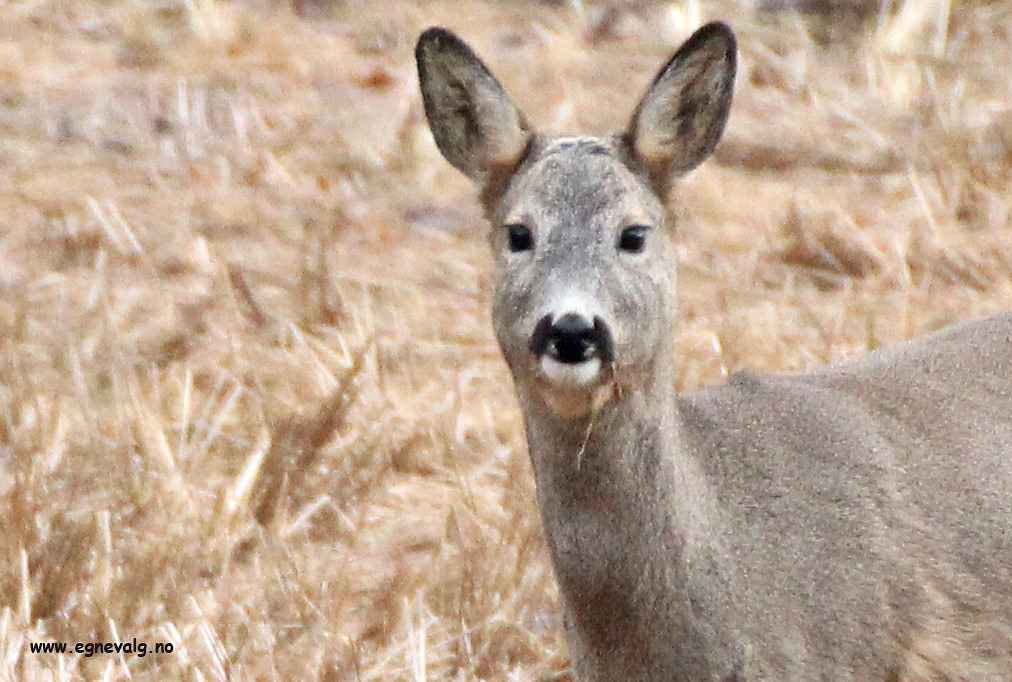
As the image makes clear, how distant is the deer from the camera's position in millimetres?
3998

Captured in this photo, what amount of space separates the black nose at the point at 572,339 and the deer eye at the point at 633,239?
1.17 feet

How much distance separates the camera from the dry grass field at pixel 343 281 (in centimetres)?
512

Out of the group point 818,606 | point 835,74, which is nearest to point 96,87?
point 835,74

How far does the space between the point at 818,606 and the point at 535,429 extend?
0.72 m

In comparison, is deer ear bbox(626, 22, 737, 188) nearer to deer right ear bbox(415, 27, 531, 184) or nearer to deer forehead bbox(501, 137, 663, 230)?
deer forehead bbox(501, 137, 663, 230)

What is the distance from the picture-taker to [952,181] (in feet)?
25.8

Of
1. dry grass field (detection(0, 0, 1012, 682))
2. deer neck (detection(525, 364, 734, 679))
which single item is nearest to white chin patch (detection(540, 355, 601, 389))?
deer neck (detection(525, 364, 734, 679))

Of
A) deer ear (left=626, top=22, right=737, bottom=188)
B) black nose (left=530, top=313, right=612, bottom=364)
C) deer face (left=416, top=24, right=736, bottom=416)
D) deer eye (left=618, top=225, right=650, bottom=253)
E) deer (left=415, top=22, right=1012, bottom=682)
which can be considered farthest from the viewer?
deer ear (left=626, top=22, right=737, bottom=188)

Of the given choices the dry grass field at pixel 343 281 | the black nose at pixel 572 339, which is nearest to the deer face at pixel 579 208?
the black nose at pixel 572 339

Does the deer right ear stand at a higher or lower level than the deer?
higher

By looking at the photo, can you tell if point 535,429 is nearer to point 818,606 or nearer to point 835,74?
point 818,606

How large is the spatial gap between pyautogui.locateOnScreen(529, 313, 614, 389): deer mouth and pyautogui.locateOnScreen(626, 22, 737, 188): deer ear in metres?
0.67

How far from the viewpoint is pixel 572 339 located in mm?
3732

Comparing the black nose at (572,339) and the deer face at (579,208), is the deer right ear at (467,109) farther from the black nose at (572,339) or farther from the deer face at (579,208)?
the black nose at (572,339)
